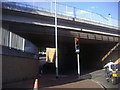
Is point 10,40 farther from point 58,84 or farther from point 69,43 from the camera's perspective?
point 69,43

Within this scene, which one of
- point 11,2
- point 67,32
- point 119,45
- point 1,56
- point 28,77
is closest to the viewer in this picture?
point 1,56

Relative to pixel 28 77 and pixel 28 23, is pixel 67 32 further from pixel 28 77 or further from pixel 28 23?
pixel 28 77

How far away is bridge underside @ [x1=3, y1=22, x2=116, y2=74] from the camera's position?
21111 millimetres

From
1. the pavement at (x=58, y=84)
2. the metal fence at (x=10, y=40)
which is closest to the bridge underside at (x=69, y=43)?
the metal fence at (x=10, y=40)

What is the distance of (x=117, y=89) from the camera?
400 inches

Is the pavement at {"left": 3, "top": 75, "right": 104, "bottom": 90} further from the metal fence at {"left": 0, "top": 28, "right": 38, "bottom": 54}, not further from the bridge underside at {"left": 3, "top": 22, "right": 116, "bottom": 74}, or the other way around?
the bridge underside at {"left": 3, "top": 22, "right": 116, "bottom": 74}

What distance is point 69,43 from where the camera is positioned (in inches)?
1361

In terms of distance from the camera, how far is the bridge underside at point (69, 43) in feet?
69.3

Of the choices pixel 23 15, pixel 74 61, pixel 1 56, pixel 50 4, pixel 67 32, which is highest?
pixel 50 4

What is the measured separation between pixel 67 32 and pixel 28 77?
9574 millimetres

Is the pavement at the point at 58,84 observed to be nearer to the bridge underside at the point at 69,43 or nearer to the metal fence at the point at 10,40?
the metal fence at the point at 10,40

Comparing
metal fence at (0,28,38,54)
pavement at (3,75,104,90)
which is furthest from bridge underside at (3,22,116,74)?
pavement at (3,75,104,90)

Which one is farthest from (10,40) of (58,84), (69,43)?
(69,43)

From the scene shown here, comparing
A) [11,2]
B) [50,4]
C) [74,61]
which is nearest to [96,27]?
[50,4]
